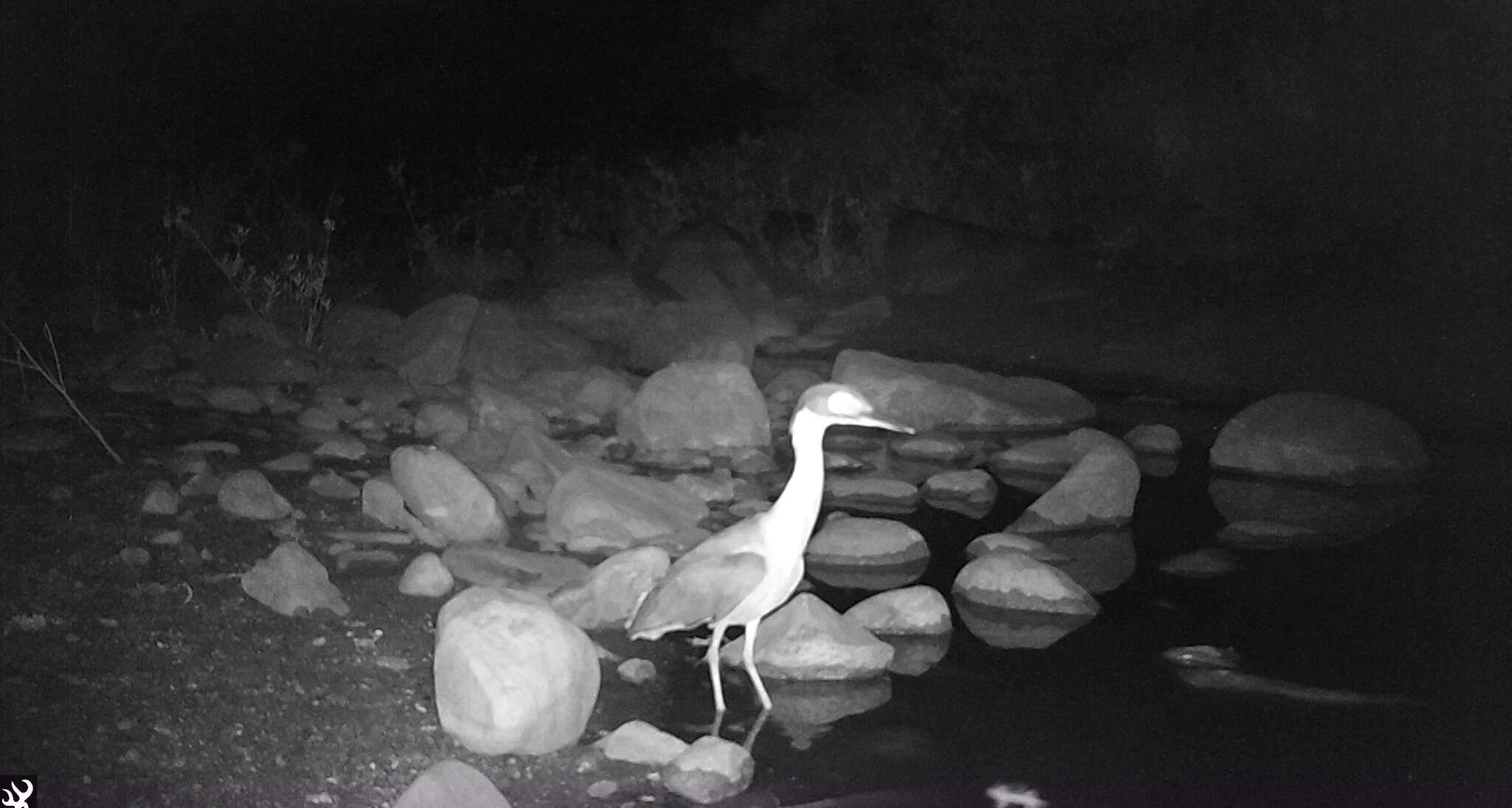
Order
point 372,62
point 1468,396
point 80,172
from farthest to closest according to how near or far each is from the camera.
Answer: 1. point 372,62
2. point 80,172
3. point 1468,396

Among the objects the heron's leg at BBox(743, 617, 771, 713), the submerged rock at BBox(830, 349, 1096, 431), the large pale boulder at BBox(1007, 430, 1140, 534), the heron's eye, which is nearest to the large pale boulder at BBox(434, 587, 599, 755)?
the heron's leg at BBox(743, 617, 771, 713)

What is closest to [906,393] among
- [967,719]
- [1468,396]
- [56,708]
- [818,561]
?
[818,561]

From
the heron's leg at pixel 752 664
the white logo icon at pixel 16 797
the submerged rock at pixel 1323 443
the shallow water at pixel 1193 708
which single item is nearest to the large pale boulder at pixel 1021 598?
the shallow water at pixel 1193 708

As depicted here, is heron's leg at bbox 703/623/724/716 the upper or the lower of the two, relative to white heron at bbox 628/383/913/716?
lower

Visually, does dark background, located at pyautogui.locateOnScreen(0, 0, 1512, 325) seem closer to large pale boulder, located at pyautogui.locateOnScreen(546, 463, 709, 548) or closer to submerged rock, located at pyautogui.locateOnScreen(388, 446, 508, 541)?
submerged rock, located at pyautogui.locateOnScreen(388, 446, 508, 541)

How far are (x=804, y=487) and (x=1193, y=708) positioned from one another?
183 centimetres

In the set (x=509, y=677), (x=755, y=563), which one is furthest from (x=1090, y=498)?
(x=509, y=677)

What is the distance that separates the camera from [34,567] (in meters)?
6.57

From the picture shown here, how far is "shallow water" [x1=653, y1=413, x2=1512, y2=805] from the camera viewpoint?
534 centimetres

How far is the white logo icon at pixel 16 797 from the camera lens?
4547mm

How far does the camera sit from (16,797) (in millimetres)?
4602

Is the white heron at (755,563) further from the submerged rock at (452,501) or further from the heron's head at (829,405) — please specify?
the submerged rock at (452,501)

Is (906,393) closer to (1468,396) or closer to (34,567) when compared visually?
(1468,396)

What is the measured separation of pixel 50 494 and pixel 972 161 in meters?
11.4
